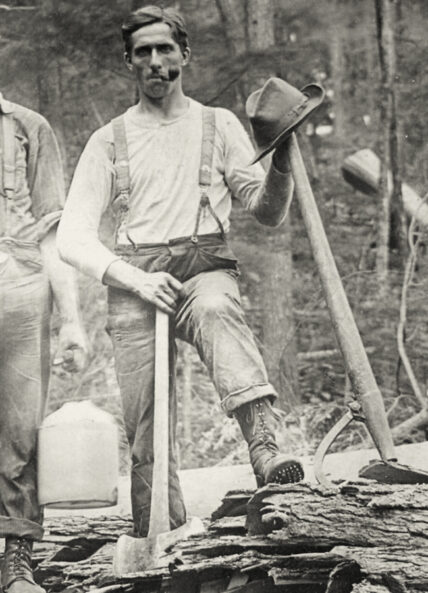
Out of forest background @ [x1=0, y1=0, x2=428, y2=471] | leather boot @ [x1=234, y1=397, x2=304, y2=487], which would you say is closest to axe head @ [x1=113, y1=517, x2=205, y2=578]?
leather boot @ [x1=234, y1=397, x2=304, y2=487]

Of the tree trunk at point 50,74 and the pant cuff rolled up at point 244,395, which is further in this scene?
the tree trunk at point 50,74

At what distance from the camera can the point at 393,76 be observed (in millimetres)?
6906

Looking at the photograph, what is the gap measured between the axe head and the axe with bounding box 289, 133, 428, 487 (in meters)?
0.45

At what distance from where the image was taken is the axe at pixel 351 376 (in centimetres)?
454

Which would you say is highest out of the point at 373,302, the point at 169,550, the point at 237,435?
the point at 373,302

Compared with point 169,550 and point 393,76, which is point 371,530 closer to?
point 169,550

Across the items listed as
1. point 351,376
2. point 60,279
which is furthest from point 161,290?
point 351,376

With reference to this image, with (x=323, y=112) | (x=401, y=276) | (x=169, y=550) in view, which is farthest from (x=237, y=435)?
(x=169, y=550)

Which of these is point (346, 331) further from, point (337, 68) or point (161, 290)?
point (337, 68)

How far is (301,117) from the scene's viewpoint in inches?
187

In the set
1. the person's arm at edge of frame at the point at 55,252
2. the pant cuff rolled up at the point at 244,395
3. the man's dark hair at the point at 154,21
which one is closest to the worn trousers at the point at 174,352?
the pant cuff rolled up at the point at 244,395

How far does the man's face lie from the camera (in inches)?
200

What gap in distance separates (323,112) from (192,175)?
2.49 meters

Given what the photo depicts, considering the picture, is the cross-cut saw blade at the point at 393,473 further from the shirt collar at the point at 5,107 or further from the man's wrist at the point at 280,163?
the shirt collar at the point at 5,107
